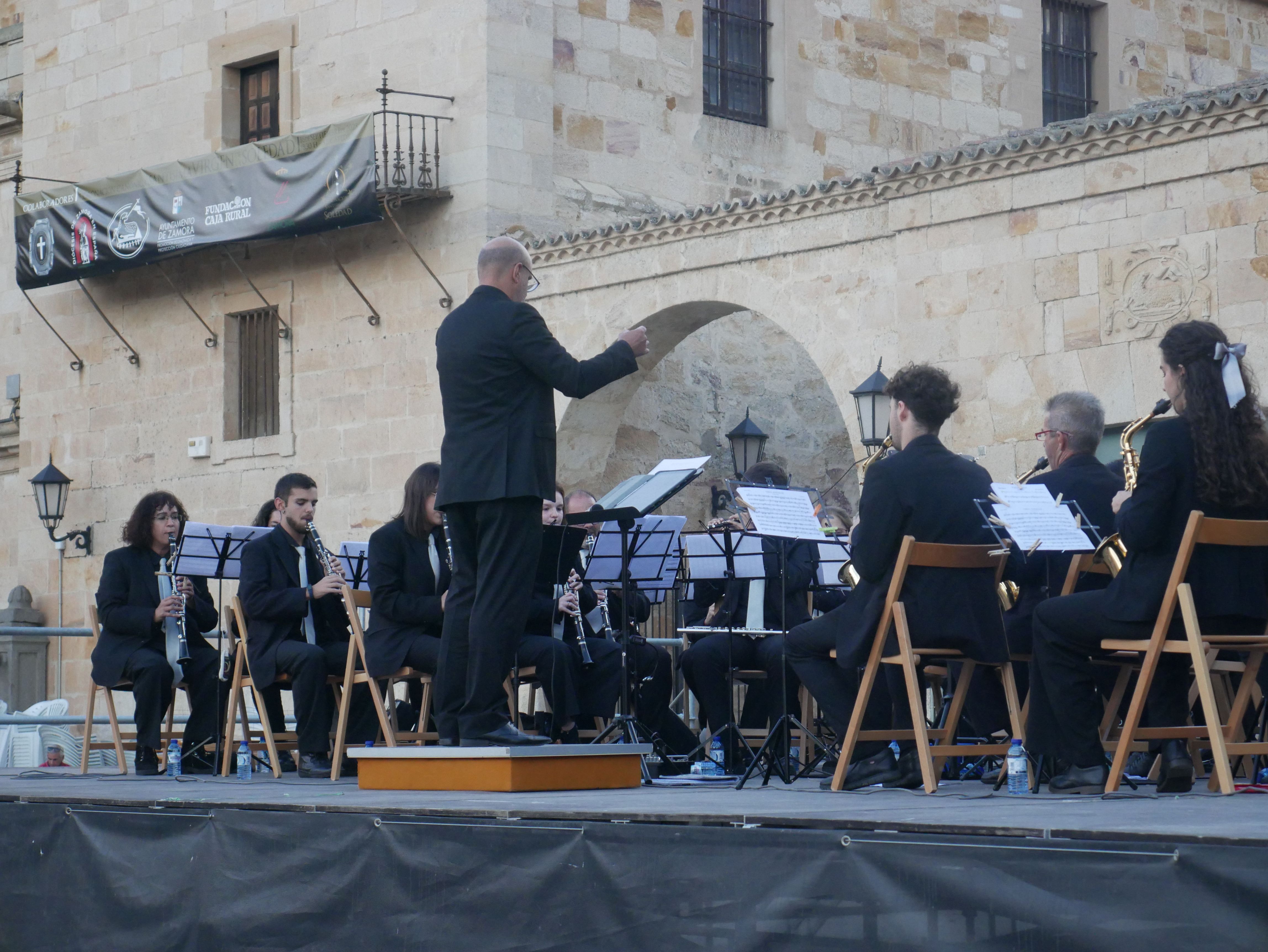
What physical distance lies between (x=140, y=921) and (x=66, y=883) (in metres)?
0.39

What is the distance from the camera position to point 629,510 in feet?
22.9

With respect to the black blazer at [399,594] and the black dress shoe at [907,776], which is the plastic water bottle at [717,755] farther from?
the black dress shoe at [907,776]

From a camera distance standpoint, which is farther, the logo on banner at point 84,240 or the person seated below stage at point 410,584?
the logo on banner at point 84,240

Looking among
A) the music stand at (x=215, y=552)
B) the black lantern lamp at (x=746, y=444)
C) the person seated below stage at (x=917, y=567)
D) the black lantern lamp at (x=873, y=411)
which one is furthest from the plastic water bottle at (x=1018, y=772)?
the black lantern lamp at (x=746, y=444)

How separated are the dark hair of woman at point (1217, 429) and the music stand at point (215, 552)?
4.78m

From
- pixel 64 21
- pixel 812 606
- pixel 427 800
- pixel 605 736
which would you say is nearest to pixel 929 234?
pixel 812 606

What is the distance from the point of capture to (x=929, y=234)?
13086 millimetres

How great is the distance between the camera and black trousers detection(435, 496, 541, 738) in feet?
20.6

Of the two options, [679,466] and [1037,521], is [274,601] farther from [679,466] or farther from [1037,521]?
[1037,521]

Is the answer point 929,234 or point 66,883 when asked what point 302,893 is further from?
point 929,234

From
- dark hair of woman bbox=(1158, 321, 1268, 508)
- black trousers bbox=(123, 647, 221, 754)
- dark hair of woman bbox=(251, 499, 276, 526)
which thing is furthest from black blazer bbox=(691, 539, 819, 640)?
dark hair of woman bbox=(1158, 321, 1268, 508)

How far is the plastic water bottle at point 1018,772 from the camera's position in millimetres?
6094

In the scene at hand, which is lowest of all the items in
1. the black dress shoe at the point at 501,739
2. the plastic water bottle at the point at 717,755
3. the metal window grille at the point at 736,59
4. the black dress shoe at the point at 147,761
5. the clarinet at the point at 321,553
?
the black dress shoe at the point at 147,761

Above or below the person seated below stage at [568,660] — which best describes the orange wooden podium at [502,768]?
below
